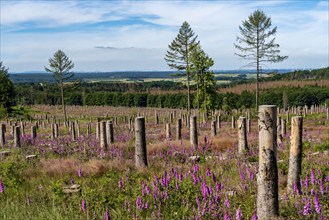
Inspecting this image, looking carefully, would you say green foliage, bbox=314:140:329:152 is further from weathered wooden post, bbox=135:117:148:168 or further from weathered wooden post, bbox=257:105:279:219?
weathered wooden post, bbox=257:105:279:219

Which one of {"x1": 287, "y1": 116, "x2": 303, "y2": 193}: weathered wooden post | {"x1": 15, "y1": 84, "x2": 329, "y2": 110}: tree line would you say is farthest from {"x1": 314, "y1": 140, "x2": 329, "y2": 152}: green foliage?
{"x1": 15, "y1": 84, "x2": 329, "y2": 110}: tree line

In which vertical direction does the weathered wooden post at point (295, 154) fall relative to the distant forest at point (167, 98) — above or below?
above

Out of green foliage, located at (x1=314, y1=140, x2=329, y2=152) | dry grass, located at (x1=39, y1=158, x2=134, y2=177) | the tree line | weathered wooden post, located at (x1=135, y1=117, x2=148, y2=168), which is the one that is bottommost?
the tree line

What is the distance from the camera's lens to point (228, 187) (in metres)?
7.10

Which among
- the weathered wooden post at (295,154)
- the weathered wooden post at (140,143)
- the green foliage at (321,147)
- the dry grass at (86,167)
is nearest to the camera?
the weathered wooden post at (295,154)

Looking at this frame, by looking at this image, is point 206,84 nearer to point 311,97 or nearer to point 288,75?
point 311,97

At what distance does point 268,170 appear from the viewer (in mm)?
5457

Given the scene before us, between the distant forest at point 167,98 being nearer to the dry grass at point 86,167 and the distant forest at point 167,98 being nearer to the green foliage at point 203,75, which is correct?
the green foliage at point 203,75

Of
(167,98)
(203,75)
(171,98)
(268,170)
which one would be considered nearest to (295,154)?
(268,170)

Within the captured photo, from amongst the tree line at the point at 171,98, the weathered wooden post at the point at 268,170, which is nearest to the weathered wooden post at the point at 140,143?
the weathered wooden post at the point at 268,170

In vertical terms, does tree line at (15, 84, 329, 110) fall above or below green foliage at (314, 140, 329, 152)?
below

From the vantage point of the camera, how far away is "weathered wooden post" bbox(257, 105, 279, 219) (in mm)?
5457

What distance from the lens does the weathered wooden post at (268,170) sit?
546 cm

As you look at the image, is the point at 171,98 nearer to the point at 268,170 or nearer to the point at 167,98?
the point at 167,98
